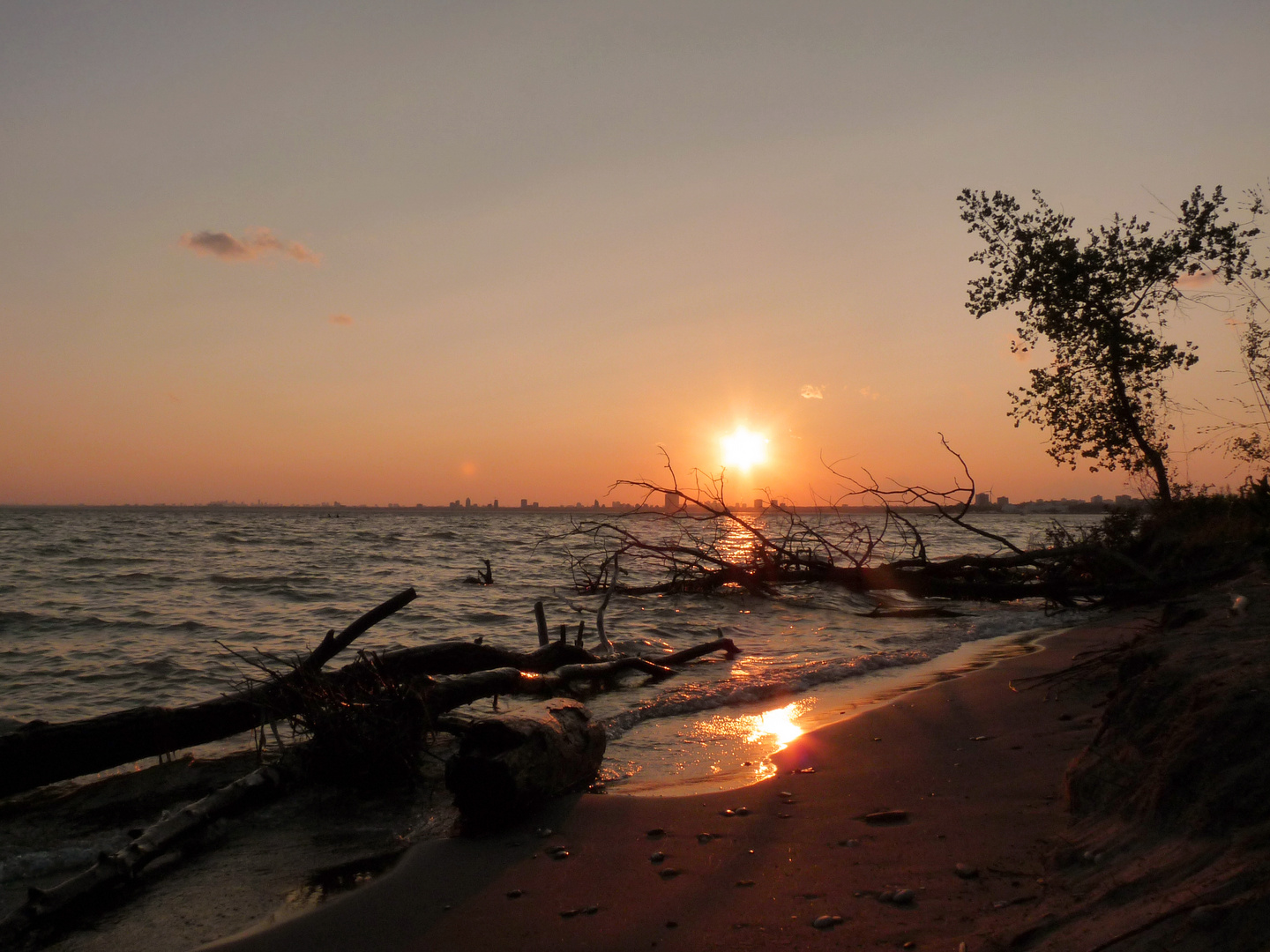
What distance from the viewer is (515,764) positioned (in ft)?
15.3

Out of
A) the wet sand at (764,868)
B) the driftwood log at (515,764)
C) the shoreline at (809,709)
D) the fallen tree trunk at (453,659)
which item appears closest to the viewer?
the wet sand at (764,868)

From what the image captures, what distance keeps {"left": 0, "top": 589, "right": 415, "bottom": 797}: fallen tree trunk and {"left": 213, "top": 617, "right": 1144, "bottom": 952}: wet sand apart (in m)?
2.60

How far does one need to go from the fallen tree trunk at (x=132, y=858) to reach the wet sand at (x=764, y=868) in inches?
40.0

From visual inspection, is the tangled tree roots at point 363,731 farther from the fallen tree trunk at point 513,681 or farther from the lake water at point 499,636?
the lake water at point 499,636

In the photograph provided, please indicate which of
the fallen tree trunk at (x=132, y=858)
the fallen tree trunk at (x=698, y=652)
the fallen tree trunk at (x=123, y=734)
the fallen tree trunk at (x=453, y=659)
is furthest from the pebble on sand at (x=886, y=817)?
the fallen tree trunk at (x=698, y=652)

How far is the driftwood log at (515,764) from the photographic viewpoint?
4.64m

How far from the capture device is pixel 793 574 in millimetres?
11711

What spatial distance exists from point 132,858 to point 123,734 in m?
1.89

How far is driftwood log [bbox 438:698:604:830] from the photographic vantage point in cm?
464

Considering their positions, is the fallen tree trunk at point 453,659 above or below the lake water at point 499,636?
above

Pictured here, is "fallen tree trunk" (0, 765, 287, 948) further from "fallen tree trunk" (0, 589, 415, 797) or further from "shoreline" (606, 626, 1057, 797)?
"shoreline" (606, 626, 1057, 797)

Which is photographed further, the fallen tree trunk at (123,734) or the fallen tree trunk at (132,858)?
the fallen tree trunk at (123,734)

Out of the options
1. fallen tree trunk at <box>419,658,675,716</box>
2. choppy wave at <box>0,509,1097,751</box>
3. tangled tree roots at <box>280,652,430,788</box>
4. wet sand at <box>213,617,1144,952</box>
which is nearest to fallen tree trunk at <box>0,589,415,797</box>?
tangled tree roots at <box>280,652,430,788</box>

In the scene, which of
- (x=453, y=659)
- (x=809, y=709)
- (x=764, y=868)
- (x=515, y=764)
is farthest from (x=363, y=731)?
(x=809, y=709)
